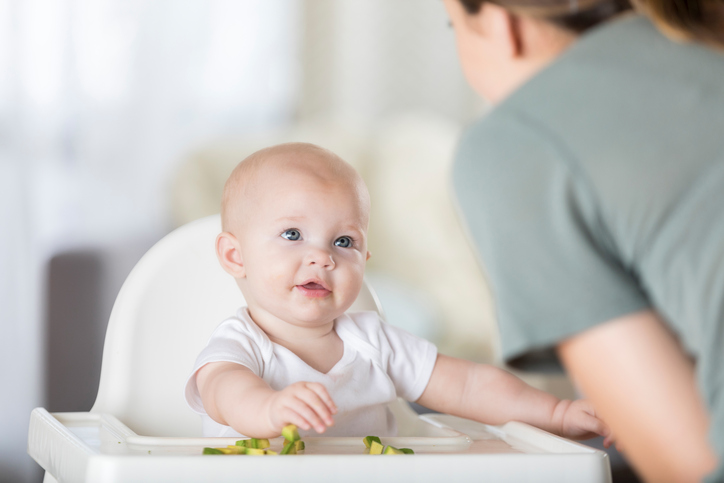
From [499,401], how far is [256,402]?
0.29m

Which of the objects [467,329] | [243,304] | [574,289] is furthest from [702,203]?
[467,329]

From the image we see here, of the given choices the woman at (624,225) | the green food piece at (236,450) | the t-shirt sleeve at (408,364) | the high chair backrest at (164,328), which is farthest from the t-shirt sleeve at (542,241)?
the high chair backrest at (164,328)

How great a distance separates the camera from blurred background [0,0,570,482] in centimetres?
174

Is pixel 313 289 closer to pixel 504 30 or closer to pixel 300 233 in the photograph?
pixel 300 233

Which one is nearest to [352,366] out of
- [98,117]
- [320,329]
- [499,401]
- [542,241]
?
[320,329]

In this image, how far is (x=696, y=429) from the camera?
0.45m

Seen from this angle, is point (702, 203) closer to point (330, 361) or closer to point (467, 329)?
point (330, 361)

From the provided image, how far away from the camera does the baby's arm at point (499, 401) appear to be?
0.75m

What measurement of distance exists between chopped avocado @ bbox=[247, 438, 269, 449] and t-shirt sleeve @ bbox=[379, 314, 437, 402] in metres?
0.23

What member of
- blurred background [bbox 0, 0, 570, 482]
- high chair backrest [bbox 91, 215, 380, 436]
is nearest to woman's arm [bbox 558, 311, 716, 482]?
high chair backrest [bbox 91, 215, 380, 436]

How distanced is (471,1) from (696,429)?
1.11ft

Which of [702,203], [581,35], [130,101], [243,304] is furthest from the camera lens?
[130,101]

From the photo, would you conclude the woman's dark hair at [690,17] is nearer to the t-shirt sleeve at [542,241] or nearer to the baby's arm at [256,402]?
the t-shirt sleeve at [542,241]

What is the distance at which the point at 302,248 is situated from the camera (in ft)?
2.42
